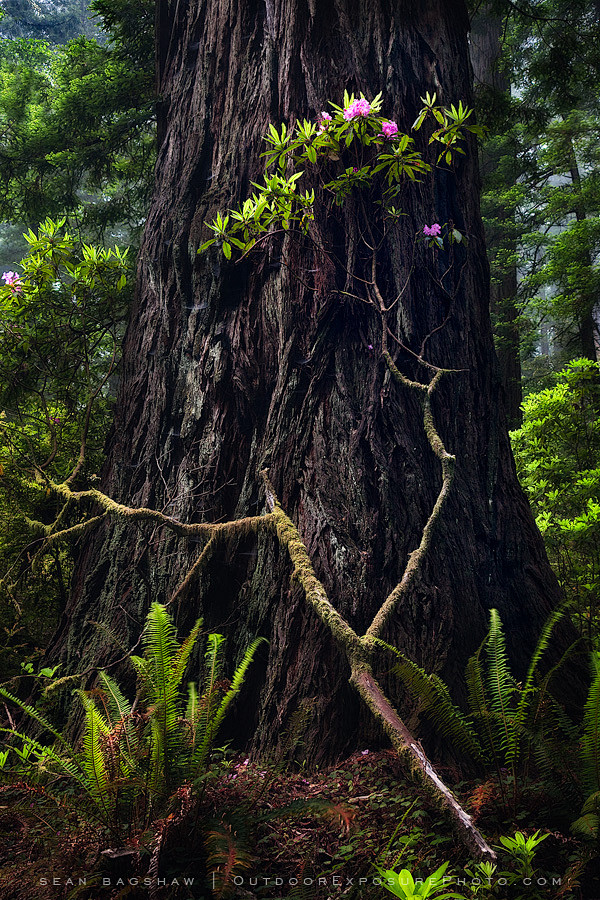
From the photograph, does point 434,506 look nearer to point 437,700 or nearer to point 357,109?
point 437,700

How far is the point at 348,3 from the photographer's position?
9.75 feet

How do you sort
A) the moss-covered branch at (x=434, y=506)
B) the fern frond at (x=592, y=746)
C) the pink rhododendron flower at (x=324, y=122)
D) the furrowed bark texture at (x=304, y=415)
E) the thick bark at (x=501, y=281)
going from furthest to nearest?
the thick bark at (x=501, y=281), the pink rhododendron flower at (x=324, y=122), the furrowed bark texture at (x=304, y=415), the moss-covered branch at (x=434, y=506), the fern frond at (x=592, y=746)

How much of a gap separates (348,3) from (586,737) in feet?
11.7

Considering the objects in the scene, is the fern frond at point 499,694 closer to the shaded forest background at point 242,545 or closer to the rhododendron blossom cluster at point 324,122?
the shaded forest background at point 242,545

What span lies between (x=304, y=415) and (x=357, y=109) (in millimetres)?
1450

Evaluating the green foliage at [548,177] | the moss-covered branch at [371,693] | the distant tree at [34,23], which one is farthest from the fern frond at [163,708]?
the distant tree at [34,23]

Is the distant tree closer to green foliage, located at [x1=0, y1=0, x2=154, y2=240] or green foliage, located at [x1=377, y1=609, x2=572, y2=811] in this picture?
green foliage, located at [x1=0, y1=0, x2=154, y2=240]

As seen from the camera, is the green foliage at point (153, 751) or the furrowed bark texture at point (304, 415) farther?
the furrowed bark texture at point (304, 415)

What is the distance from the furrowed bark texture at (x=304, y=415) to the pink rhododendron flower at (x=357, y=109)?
0.41 m

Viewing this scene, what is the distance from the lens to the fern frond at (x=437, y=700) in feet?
5.85

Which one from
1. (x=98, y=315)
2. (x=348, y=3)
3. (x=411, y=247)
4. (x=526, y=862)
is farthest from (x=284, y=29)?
(x=526, y=862)

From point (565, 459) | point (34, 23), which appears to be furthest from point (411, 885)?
point (34, 23)

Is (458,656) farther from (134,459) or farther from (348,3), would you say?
(348,3)

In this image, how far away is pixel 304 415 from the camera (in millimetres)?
2639
